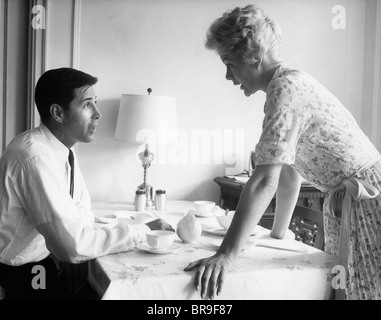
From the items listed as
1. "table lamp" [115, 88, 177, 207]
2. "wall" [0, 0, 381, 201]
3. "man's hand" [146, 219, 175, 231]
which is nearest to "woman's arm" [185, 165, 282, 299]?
"man's hand" [146, 219, 175, 231]

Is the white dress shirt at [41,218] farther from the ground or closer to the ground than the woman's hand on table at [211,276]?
farther from the ground

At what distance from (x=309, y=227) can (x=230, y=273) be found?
71 centimetres

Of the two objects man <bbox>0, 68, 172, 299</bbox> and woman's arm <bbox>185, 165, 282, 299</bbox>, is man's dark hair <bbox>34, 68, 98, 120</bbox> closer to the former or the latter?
man <bbox>0, 68, 172, 299</bbox>

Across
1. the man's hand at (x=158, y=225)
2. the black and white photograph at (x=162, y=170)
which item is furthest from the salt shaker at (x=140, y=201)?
the man's hand at (x=158, y=225)

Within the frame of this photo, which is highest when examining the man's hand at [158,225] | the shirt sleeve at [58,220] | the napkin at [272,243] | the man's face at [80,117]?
the man's face at [80,117]

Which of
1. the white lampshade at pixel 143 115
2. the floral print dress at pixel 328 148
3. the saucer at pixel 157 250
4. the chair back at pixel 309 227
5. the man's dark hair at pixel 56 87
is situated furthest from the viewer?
the white lampshade at pixel 143 115

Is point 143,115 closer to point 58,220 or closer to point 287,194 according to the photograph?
point 287,194

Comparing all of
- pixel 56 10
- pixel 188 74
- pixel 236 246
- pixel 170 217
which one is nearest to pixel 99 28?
pixel 56 10

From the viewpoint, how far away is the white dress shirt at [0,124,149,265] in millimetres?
1291

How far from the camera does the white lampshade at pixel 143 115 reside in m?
2.51

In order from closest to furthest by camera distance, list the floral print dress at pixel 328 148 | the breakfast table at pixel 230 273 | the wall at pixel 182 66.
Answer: the breakfast table at pixel 230 273 → the floral print dress at pixel 328 148 → the wall at pixel 182 66

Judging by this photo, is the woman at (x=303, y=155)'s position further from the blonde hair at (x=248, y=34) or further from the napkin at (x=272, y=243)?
the napkin at (x=272, y=243)

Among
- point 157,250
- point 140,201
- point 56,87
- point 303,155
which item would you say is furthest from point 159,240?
point 140,201

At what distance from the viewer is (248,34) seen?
1.38 m
